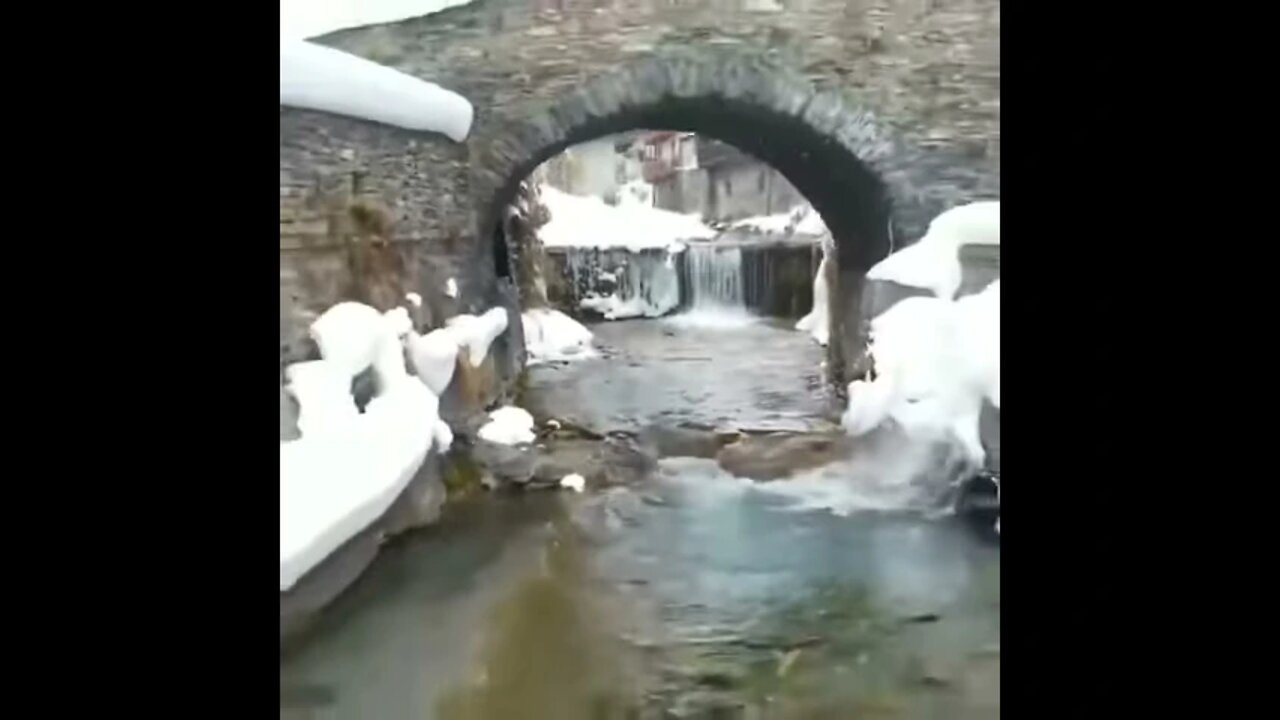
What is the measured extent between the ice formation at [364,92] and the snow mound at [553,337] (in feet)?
0.74

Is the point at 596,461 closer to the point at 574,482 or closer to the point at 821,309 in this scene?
the point at 574,482

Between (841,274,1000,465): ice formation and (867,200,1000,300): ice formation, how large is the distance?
2cm

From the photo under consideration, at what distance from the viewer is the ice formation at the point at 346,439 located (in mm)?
1128

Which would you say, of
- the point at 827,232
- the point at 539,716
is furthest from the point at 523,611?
the point at 827,232

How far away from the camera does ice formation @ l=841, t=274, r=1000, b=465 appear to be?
3.87 ft

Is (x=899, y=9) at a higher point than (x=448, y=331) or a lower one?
higher

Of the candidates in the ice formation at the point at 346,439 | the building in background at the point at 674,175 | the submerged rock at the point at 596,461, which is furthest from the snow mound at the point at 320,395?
the building in background at the point at 674,175

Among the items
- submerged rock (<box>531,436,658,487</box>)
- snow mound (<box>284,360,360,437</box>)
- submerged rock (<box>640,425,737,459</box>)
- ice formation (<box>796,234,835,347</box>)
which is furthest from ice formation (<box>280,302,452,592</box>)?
ice formation (<box>796,234,835,347</box>)

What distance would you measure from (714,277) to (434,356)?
1.61 ft

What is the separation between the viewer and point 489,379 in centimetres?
131

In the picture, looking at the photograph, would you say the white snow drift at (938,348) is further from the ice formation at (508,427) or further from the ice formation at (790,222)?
the ice formation at (508,427)
